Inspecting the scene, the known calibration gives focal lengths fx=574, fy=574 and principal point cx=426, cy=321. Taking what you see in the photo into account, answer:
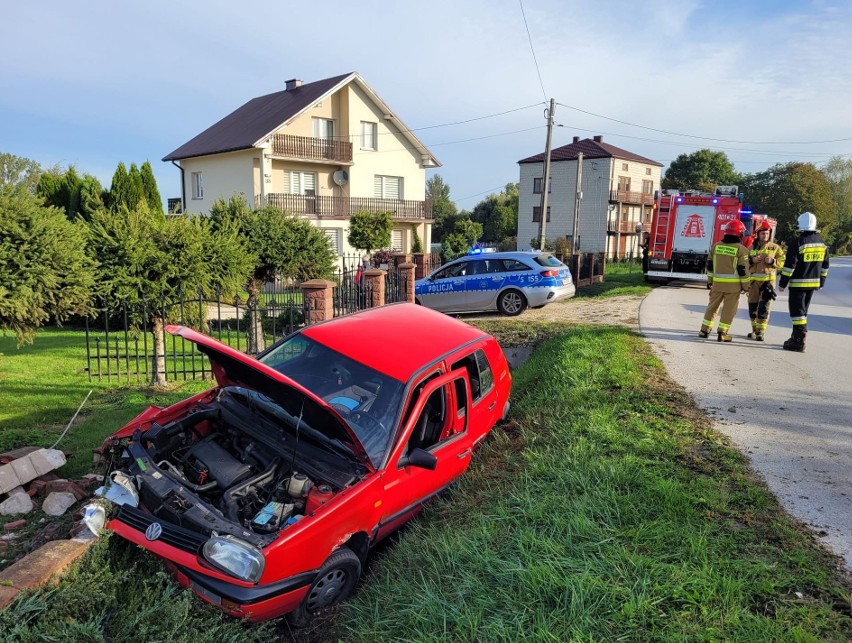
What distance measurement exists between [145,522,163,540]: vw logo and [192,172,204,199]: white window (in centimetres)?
2962

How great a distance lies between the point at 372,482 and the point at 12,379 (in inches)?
298

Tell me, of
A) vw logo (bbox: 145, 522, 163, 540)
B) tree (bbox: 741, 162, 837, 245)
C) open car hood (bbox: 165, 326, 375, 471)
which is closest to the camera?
vw logo (bbox: 145, 522, 163, 540)

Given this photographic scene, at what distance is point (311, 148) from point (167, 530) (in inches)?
1054

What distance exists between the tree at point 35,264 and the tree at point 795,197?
4994cm

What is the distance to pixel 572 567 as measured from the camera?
3076 millimetres

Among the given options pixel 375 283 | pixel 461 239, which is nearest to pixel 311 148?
pixel 461 239

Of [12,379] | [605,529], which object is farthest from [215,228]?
[605,529]

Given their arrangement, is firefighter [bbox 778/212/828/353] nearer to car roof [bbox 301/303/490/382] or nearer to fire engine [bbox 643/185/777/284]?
car roof [bbox 301/303/490/382]

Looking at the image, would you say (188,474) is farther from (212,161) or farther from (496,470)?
(212,161)

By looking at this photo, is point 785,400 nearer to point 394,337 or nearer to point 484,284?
point 394,337

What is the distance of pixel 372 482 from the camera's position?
3.61 m

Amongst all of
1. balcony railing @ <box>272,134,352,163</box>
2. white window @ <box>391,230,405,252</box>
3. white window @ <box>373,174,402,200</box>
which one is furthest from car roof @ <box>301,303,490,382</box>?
white window @ <box>391,230,405,252</box>

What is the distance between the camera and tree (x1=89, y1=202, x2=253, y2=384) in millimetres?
8172

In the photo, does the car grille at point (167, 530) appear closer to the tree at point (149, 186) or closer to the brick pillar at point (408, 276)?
the brick pillar at point (408, 276)
